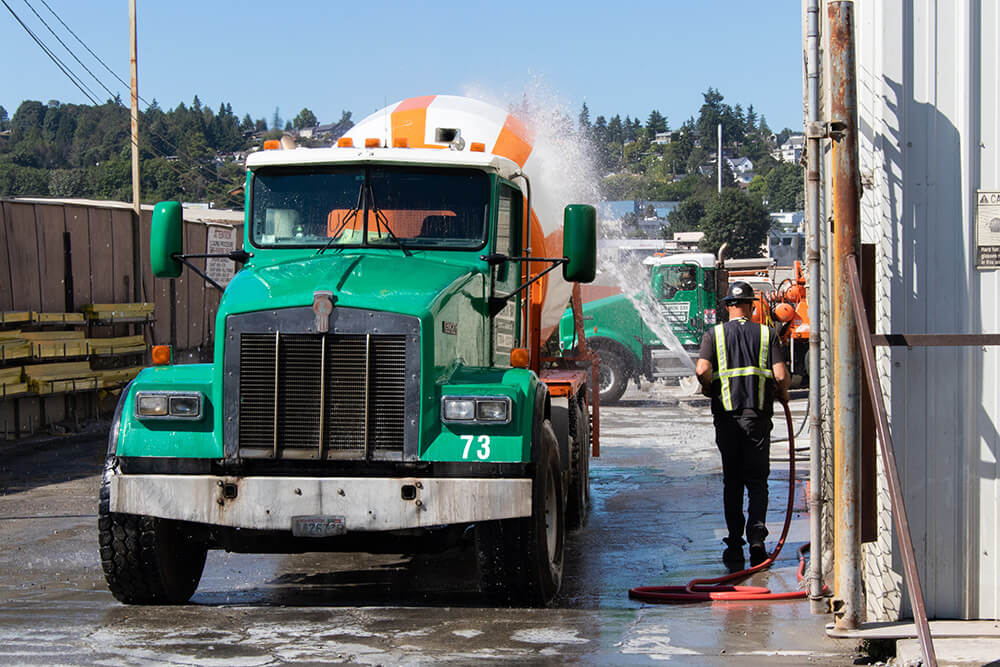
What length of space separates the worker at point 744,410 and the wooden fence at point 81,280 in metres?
10.4

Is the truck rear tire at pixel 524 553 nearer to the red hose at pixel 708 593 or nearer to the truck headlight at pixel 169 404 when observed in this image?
the red hose at pixel 708 593

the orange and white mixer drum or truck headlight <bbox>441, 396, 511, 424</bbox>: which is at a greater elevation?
the orange and white mixer drum

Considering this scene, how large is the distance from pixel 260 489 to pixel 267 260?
5.96 ft

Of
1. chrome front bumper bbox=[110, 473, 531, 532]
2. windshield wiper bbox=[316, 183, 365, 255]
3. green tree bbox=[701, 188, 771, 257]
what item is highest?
green tree bbox=[701, 188, 771, 257]

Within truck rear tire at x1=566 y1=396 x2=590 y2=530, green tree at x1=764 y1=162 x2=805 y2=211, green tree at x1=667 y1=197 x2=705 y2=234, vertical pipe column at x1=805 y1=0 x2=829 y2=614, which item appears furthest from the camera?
green tree at x1=764 y1=162 x2=805 y2=211

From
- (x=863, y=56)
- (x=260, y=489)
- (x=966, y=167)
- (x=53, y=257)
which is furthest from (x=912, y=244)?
(x=53, y=257)

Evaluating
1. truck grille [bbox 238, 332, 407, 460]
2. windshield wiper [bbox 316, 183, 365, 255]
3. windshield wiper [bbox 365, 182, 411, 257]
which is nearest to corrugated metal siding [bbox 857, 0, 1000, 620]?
truck grille [bbox 238, 332, 407, 460]

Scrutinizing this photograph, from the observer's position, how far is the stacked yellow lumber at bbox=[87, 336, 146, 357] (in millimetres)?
18359

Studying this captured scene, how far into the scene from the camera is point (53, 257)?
17422 millimetres

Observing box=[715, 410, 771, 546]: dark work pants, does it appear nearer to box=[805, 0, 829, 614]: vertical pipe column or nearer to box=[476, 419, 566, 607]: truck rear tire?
box=[476, 419, 566, 607]: truck rear tire

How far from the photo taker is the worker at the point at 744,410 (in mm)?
8727

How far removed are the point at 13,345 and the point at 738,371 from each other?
34.7ft

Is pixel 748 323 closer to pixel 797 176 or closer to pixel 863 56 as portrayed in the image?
pixel 863 56

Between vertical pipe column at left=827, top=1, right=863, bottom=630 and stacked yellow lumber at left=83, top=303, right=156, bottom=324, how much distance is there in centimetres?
1425
